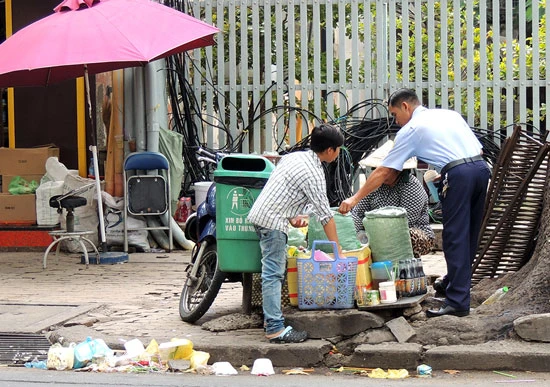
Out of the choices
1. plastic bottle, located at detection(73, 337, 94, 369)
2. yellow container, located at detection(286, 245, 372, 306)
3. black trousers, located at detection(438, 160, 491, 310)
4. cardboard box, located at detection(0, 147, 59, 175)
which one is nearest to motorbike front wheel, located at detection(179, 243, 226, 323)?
yellow container, located at detection(286, 245, 372, 306)

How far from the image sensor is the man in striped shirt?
22.9 feet

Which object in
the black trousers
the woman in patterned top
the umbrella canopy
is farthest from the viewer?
the umbrella canopy

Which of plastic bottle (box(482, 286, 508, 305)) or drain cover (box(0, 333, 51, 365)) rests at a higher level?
plastic bottle (box(482, 286, 508, 305))

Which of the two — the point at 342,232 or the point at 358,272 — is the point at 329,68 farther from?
the point at 358,272

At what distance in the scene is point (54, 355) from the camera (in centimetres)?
677

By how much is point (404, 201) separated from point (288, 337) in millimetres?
2145

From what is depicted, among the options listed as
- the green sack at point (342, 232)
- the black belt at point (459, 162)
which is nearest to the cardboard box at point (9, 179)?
the green sack at point (342, 232)

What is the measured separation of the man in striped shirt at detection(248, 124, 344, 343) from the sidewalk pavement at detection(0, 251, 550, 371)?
0.20 meters

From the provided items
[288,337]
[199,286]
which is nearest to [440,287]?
[288,337]

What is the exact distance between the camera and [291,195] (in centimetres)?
703

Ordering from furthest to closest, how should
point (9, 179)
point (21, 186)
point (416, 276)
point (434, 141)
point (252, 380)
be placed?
point (9, 179) → point (21, 186) → point (416, 276) → point (434, 141) → point (252, 380)

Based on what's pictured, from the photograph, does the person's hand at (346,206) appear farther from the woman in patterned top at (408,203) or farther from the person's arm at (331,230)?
the woman in patterned top at (408,203)

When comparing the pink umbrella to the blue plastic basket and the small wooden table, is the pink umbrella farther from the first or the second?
the small wooden table

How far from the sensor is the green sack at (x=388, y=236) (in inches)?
298
